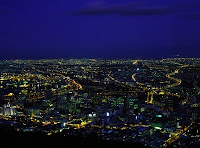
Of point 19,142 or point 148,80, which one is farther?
point 148,80

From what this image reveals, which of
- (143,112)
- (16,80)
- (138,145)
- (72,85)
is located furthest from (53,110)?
(16,80)

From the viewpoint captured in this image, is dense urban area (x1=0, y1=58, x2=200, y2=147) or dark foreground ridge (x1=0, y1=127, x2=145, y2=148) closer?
dark foreground ridge (x1=0, y1=127, x2=145, y2=148)

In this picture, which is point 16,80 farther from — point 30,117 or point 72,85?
point 30,117

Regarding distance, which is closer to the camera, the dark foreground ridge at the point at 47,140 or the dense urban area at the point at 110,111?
the dark foreground ridge at the point at 47,140

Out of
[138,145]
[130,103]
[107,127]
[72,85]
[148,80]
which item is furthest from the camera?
[148,80]

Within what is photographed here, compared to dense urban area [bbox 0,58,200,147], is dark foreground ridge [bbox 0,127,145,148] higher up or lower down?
lower down

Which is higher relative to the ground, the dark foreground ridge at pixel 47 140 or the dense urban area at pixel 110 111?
the dense urban area at pixel 110 111

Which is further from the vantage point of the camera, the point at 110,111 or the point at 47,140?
the point at 110,111

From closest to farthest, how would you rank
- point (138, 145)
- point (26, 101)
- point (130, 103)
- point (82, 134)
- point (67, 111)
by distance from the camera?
point (138, 145), point (82, 134), point (67, 111), point (130, 103), point (26, 101)

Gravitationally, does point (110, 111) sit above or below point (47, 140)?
above
